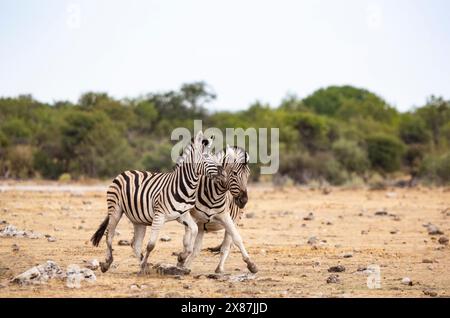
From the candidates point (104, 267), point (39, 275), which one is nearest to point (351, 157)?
point (104, 267)

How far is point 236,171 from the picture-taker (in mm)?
10773

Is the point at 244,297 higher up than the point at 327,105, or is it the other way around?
the point at 327,105

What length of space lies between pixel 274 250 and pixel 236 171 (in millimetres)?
3456

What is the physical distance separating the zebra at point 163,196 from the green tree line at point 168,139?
28115 millimetres

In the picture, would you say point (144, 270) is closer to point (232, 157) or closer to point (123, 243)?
point (232, 157)

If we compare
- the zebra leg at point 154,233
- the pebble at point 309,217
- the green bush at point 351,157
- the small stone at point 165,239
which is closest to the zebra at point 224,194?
the zebra leg at point 154,233

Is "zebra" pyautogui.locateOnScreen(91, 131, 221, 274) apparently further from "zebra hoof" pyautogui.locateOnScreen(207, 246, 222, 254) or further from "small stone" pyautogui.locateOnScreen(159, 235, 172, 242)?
"small stone" pyautogui.locateOnScreen(159, 235, 172, 242)

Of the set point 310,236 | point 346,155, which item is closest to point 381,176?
point 346,155

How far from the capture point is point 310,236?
53.4 feet

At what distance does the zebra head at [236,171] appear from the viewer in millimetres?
10664

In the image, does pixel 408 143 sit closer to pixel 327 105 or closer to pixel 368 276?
pixel 327 105

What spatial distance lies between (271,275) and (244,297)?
204 centimetres

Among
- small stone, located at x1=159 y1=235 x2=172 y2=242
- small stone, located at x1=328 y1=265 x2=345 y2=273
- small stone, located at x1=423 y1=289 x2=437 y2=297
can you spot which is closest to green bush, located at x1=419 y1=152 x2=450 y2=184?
small stone, located at x1=159 y1=235 x2=172 y2=242
